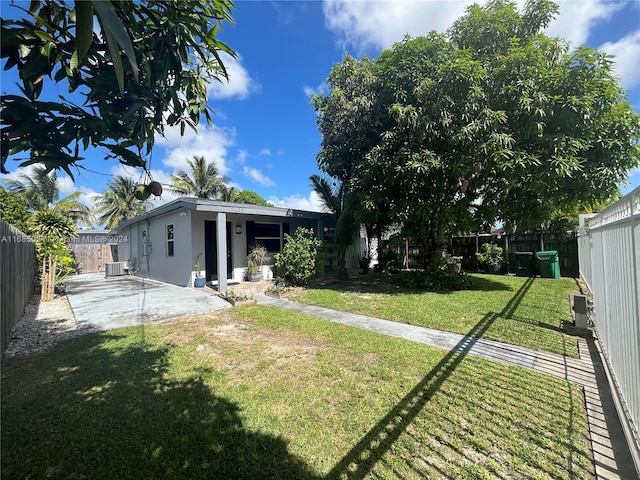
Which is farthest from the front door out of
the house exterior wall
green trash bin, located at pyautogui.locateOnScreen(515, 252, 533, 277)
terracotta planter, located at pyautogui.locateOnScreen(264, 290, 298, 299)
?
green trash bin, located at pyautogui.locateOnScreen(515, 252, 533, 277)

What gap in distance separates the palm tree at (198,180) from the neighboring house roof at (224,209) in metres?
12.8

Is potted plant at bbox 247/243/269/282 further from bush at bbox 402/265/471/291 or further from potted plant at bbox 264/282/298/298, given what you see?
bush at bbox 402/265/471/291

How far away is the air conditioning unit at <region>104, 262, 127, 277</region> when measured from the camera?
1483 cm

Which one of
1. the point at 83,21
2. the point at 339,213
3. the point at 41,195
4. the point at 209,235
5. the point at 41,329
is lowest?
the point at 41,329

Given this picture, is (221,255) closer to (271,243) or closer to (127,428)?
(271,243)

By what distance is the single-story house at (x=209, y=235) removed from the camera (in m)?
8.89

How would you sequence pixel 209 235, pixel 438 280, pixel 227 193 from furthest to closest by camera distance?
1. pixel 227 193
2. pixel 209 235
3. pixel 438 280

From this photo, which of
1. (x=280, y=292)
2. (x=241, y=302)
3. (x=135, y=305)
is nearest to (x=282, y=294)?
(x=280, y=292)

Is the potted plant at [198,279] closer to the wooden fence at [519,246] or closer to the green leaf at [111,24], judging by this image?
the green leaf at [111,24]

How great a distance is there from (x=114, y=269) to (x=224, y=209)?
34.8 ft

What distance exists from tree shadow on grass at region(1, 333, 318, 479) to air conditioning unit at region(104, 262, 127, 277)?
1304 centimetres

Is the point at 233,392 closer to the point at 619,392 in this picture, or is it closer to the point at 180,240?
the point at 619,392

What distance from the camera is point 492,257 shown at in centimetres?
1274

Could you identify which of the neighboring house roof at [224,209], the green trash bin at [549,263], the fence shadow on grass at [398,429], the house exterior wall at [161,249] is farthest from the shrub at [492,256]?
the house exterior wall at [161,249]
